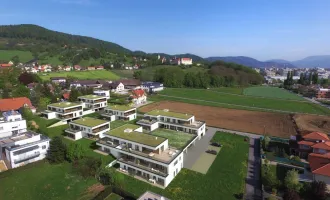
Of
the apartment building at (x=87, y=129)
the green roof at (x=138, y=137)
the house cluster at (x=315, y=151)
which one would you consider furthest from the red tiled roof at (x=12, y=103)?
the house cluster at (x=315, y=151)

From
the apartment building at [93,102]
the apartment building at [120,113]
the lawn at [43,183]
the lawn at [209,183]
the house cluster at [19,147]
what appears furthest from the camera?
the apartment building at [93,102]

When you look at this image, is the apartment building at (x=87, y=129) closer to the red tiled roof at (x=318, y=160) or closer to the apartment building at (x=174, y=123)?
the apartment building at (x=174, y=123)

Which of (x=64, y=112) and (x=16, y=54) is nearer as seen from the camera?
(x=64, y=112)

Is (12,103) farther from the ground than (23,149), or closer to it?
farther from the ground

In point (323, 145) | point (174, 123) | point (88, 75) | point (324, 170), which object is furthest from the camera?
point (88, 75)

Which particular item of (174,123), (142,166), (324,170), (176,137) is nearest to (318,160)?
(324,170)

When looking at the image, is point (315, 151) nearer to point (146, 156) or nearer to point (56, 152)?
point (146, 156)

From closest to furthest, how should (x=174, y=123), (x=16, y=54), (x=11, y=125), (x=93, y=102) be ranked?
1. (x=11, y=125)
2. (x=174, y=123)
3. (x=93, y=102)
4. (x=16, y=54)
